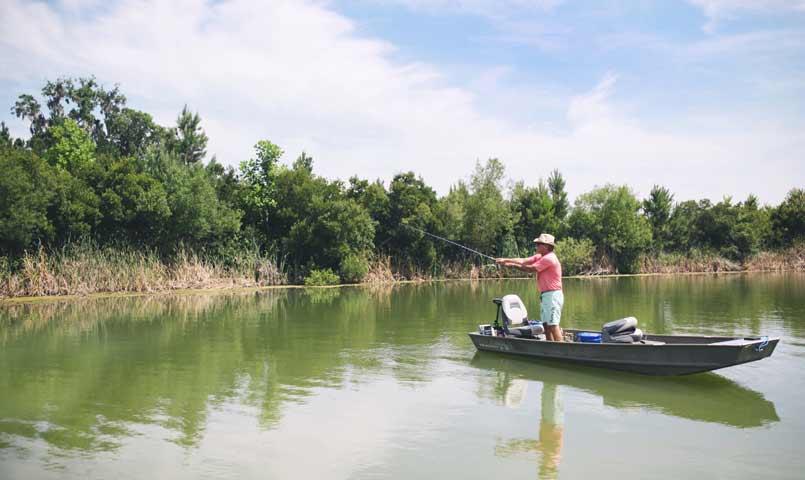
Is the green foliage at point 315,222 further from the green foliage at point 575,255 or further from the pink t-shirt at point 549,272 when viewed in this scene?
the pink t-shirt at point 549,272

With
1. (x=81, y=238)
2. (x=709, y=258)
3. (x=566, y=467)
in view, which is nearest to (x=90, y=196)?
(x=81, y=238)

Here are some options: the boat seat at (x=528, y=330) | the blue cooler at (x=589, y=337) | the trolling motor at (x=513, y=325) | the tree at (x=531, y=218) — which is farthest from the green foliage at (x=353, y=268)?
the blue cooler at (x=589, y=337)

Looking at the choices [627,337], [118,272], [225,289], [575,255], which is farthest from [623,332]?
[575,255]

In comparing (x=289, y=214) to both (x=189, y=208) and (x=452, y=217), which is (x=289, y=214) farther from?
(x=452, y=217)

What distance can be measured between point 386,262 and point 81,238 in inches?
665

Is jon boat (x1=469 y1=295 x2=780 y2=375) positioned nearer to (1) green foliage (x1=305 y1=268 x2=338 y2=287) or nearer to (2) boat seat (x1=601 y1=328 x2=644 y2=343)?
(2) boat seat (x1=601 y1=328 x2=644 y2=343)

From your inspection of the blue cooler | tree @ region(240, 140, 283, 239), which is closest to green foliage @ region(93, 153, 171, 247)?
tree @ region(240, 140, 283, 239)

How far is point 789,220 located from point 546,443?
52.8 meters

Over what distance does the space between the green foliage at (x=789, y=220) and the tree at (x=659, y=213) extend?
887cm

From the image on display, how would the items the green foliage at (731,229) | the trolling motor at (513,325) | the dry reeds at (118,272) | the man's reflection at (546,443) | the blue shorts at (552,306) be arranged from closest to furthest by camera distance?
the man's reflection at (546,443), the blue shorts at (552,306), the trolling motor at (513,325), the dry reeds at (118,272), the green foliage at (731,229)

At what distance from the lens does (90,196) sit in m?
28.3

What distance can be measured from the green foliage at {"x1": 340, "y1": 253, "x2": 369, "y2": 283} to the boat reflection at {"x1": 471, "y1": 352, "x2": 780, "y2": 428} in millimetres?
22841

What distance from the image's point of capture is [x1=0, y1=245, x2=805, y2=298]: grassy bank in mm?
25453

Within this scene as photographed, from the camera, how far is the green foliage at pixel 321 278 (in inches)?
1350
